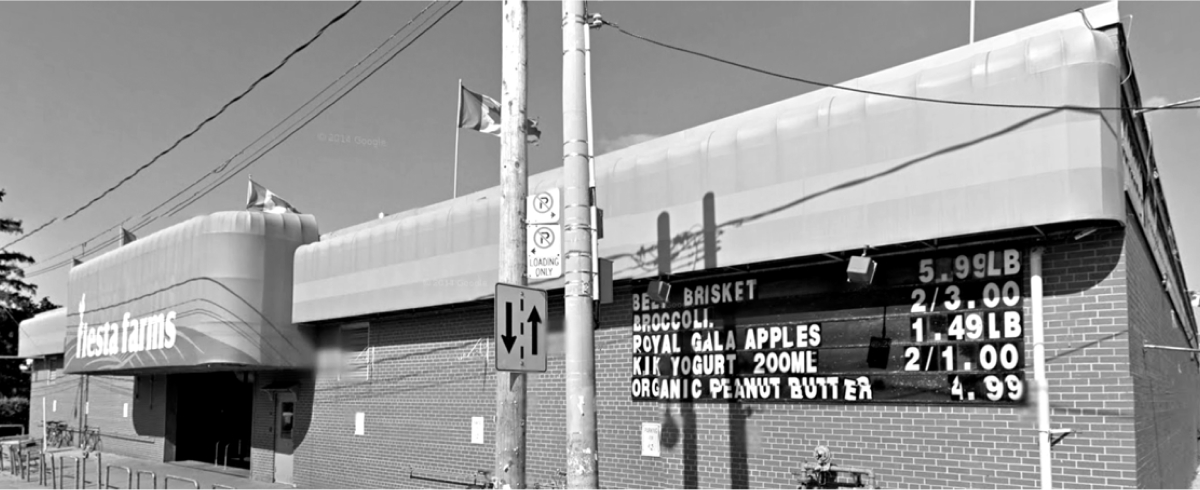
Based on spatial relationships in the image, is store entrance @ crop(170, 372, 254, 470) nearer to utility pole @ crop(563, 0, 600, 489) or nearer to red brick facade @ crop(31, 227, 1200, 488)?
red brick facade @ crop(31, 227, 1200, 488)

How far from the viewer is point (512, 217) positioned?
8.79m

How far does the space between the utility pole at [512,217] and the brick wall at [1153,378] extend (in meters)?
6.01

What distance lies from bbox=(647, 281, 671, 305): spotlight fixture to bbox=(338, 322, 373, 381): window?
8.76 metres

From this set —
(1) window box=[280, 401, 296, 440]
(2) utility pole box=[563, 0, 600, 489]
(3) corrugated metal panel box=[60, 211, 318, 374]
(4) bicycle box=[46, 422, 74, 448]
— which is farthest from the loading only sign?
(4) bicycle box=[46, 422, 74, 448]

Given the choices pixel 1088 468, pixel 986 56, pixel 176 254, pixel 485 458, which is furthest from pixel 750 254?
pixel 176 254

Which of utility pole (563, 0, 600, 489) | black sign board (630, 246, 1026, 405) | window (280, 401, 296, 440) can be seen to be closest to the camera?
utility pole (563, 0, 600, 489)

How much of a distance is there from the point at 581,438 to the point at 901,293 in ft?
15.6

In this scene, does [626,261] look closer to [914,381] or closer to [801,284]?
[801,284]

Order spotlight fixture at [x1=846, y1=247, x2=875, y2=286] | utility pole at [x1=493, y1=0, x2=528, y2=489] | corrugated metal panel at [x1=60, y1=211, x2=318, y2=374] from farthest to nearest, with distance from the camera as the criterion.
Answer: corrugated metal panel at [x1=60, y1=211, x2=318, y2=374] < spotlight fixture at [x1=846, y1=247, x2=875, y2=286] < utility pole at [x1=493, y1=0, x2=528, y2=489]

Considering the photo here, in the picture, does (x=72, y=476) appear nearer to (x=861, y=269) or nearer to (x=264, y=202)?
(x=264, y=202)

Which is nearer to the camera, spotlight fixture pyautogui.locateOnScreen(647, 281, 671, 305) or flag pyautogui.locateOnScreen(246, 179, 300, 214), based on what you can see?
spotlight fixture pyautogui.locateOnScreen(647, 281, 671, 305)

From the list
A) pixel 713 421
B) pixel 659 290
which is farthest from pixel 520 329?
pixel 713 421

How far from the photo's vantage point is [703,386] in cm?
1279

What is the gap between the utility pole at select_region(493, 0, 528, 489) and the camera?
331 inches
